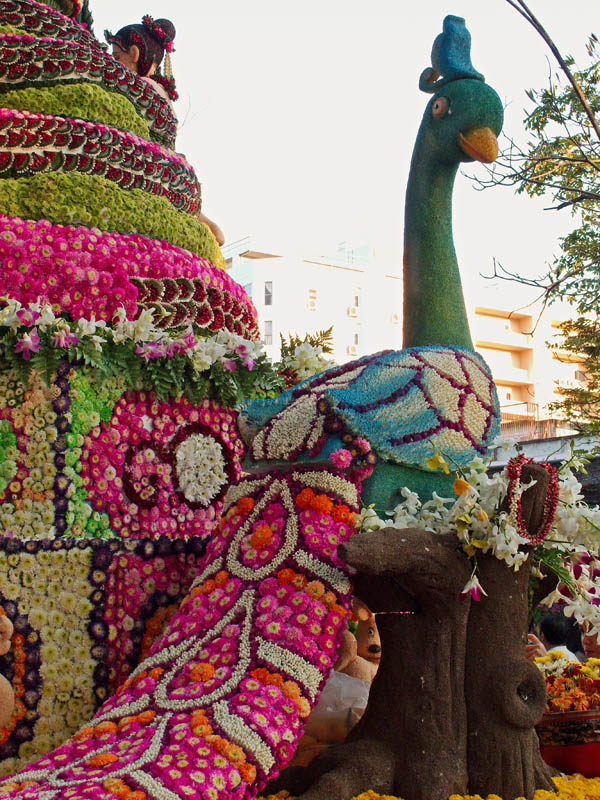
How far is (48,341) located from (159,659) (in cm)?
Answer: 178

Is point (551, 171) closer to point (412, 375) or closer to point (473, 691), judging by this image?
point (412, 375)

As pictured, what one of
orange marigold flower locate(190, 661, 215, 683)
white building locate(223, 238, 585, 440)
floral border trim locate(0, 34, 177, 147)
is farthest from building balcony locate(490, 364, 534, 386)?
orange marigold flower locate(190, 661, 215, 683)

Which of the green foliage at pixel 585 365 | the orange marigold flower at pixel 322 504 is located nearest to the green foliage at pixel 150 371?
the orange marigold flower at pixel 322 504

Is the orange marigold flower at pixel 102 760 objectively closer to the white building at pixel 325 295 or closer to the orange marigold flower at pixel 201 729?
the orange marigold flower at pixel 201 729

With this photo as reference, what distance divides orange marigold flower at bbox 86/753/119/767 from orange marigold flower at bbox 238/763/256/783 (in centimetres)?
36

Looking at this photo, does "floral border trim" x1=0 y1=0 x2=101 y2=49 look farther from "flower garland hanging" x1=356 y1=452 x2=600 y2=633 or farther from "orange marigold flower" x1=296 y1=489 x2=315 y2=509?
"flower garland hanging" x1=356 y1=452 x2=600 y2=633

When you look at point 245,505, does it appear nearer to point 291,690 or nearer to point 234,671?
point 234,671

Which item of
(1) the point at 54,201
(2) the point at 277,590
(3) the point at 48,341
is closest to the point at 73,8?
(1) the point at 54,201

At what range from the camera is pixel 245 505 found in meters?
3.38

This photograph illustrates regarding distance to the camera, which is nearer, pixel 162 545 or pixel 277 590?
pixel 277 590

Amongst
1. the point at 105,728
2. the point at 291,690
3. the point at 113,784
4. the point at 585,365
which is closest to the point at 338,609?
the point at 291,690

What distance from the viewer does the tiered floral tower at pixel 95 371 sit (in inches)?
134

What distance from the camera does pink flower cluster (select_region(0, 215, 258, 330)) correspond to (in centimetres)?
438

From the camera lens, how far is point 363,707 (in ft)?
11.4
